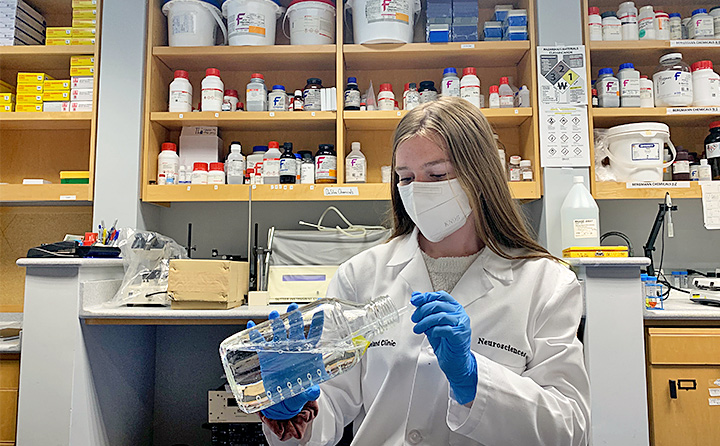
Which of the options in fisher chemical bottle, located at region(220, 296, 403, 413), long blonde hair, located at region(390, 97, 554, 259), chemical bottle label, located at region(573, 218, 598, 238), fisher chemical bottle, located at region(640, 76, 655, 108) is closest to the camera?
fisher chemical bottle, located at region(220, 296, 403, 413)

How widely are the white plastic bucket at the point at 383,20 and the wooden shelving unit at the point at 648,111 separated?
2.72 feet

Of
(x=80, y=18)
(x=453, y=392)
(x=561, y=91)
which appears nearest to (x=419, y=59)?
(x=561, y=91)

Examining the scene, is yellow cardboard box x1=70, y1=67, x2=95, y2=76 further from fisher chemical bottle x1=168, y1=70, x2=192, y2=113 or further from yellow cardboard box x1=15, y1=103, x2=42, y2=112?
fisher chemical bottle x1=168, y1=70, x2=192, y2=113

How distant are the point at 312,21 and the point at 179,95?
0.71 meters

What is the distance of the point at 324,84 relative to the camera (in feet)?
8.22

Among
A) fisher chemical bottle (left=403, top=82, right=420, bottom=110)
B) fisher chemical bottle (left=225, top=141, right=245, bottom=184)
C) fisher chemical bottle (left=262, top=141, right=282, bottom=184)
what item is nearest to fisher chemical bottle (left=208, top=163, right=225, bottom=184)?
fisher chemical bottle (left=225, top=141, right=245, bottom=184)

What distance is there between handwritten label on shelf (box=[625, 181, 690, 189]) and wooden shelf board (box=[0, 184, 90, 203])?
2431 millimetres

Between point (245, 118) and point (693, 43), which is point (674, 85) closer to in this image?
point (693, 43)

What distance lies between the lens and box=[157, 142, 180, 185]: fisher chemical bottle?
7.31 ft

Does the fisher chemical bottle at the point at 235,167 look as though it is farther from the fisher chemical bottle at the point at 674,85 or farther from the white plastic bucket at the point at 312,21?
the fisher chemical bottle at the point at 674,85

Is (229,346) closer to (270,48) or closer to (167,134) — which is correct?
(270,48)

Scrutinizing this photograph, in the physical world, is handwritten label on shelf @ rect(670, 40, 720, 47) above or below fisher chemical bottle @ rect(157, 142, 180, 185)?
above

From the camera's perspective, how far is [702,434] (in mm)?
1588

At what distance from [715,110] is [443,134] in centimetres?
183
